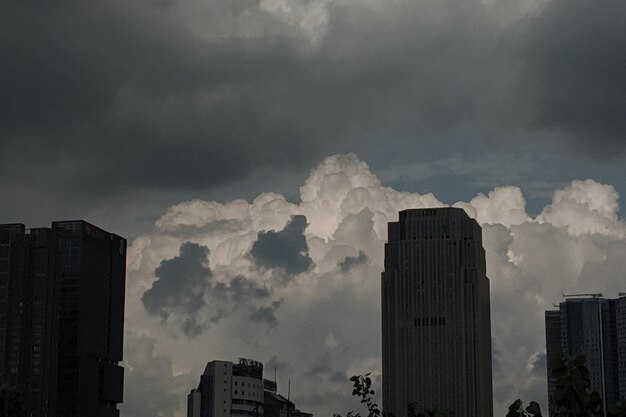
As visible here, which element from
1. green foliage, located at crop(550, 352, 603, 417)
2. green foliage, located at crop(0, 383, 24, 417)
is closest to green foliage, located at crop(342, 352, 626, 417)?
green foliage, located at crop(550, 352, 603, 417)

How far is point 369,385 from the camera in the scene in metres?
77.9

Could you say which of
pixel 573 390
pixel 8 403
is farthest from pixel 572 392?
pixel 8 403

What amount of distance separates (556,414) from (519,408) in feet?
8.43

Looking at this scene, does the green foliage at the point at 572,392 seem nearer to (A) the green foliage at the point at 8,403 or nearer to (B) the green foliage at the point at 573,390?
(B) the green foliage at the point at 573,390

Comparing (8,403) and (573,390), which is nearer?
(573,390)

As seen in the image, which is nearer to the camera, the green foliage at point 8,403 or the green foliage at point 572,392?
the green foliage at point 572,392

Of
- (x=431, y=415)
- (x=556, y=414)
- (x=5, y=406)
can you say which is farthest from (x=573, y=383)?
(x=5, y=406)

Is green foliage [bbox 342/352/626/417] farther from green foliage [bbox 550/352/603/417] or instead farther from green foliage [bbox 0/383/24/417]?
green foliage [bbox 0/383/24/417]

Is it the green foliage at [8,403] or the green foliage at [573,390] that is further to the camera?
the green foliage at [8,403]

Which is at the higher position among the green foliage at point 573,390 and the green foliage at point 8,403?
the green foliage at point 8,403

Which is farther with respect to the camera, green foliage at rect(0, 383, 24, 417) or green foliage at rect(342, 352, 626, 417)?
green foliage at rect(0, 383, 24, 417)

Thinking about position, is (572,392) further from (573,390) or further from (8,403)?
(8,403)

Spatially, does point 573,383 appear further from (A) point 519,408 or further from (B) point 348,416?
(B) point 348,416

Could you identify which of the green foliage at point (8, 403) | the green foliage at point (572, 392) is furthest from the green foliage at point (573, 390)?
the green foliage at point (8, 403)
